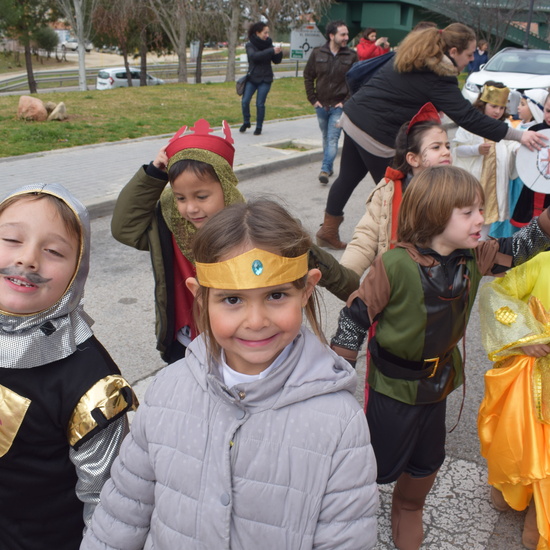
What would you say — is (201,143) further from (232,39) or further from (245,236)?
(232,39)

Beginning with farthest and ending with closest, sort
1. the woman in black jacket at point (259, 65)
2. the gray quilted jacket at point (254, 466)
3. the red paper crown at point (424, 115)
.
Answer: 1. the woman in black jacket at point (259, 65)
2. the red paper crown at point (424, 115)
3. the gray quilted jacket at point (254, 466)

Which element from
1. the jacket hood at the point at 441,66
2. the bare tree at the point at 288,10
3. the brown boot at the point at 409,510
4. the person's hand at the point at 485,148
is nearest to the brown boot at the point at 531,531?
the brown boot at the point at 409,510

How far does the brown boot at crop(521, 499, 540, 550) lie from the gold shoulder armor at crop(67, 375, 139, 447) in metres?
1.78

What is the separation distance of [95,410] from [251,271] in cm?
54

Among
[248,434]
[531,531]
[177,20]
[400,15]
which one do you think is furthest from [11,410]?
[400,15]

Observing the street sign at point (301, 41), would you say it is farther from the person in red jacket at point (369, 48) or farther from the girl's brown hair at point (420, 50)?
the girl's brown hair at point (420, 50)

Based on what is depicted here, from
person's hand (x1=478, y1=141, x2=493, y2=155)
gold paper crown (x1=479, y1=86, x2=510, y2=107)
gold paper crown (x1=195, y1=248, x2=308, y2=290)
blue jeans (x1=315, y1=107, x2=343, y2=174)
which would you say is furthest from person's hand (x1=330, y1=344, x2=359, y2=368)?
blue jeans (x1=315, y1=107, x2=343, y2=174)

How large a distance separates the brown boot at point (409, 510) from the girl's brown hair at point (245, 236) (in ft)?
4.03

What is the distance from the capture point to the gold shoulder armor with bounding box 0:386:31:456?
1.53 metres

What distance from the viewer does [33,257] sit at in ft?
5.02

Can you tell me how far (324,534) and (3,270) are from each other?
1013 millimetres

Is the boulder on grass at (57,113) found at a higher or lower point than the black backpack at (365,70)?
lower

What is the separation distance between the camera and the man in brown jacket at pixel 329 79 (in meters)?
8.30

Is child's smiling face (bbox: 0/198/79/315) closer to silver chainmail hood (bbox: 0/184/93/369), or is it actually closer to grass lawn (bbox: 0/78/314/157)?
silver chainmail hood (bbox: 0/184/93/369)
